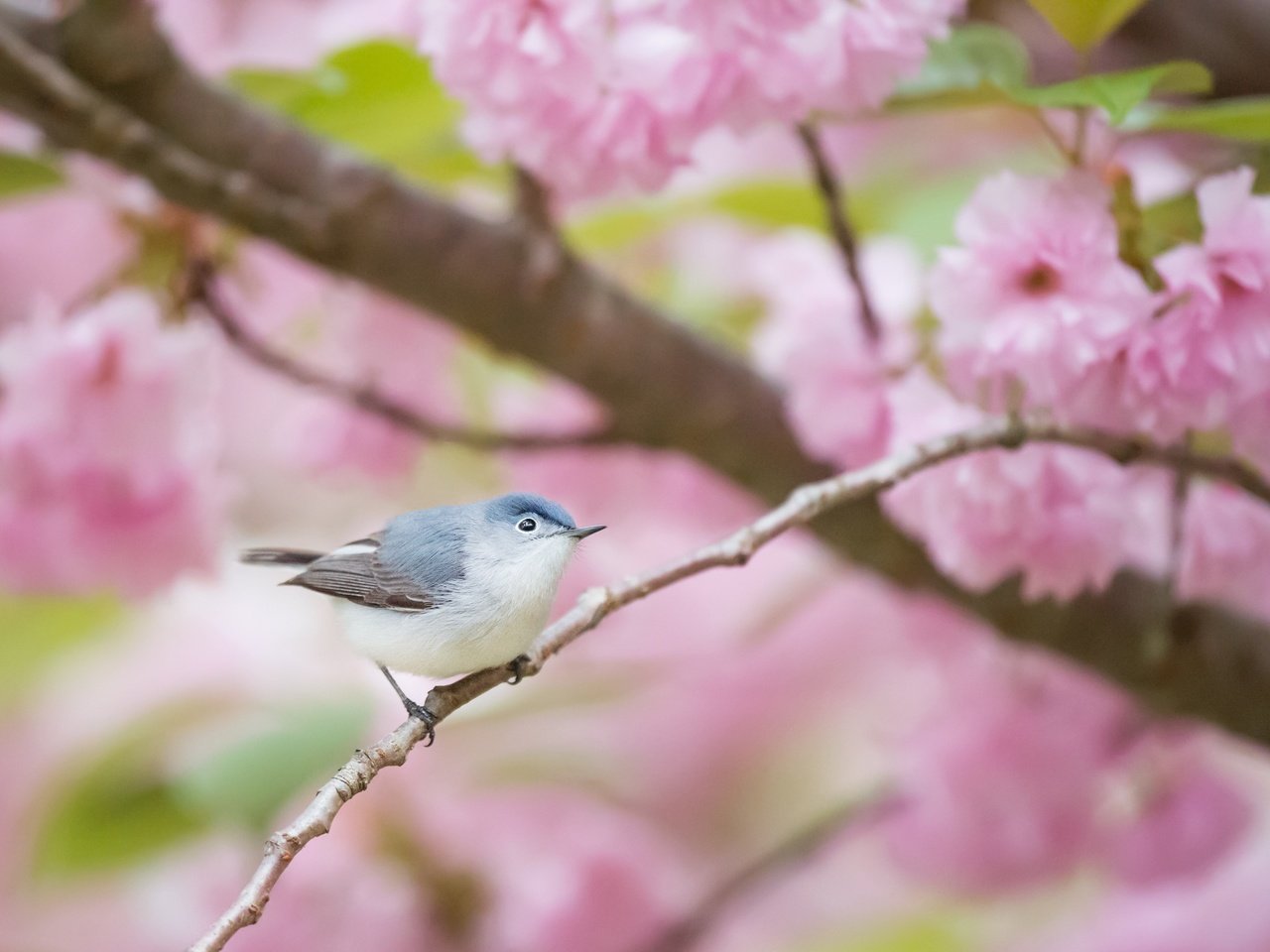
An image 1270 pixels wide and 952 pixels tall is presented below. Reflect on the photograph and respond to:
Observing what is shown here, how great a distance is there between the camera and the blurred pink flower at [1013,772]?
0.84 m

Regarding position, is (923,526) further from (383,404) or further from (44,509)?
(44,509)

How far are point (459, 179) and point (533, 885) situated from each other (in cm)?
53

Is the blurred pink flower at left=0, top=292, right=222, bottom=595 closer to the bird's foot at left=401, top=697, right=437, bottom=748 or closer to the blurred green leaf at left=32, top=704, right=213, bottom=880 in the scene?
the blurred green leaf at left=32, top=704, right=213, bottom=880

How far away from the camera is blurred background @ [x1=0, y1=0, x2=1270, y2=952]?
688mm

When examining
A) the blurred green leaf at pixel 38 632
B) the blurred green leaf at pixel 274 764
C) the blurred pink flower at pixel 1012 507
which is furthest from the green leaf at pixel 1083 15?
the blurred green leaf at pixel 38 632

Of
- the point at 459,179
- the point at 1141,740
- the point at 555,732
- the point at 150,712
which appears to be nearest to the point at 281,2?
the point at 459,179

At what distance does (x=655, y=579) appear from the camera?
0.40 m

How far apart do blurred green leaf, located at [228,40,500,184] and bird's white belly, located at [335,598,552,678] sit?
32 cm

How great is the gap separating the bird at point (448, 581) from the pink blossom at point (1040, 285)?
168 millimetres

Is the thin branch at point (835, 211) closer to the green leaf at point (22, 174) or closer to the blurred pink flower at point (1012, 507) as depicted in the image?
the blurred pink flower at point (1012, 507)

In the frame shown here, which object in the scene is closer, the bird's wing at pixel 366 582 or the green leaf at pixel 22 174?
the bird's wing at pixel 366 582

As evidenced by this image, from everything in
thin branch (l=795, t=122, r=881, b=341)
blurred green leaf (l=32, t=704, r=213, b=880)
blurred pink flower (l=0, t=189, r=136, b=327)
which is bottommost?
blurred green leaf (l=32, t=704, r=213, b=880)

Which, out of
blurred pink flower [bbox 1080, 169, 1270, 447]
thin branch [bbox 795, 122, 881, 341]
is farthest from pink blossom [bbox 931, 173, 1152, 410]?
thin branch [bbox 795, 122, 881, 341]

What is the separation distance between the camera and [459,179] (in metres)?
0.85
